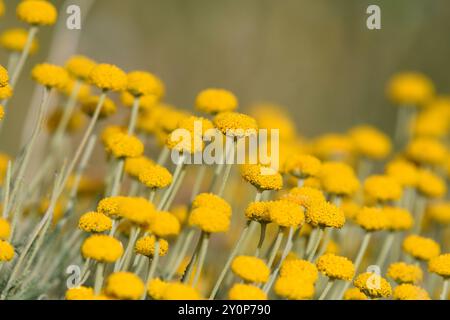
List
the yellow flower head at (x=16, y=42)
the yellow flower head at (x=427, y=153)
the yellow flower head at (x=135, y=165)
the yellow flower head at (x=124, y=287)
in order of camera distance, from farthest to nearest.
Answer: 1. the yellow flower head at (x=427, y=153)
2. the yellow flower head at (x=16, y=42)
3. the yellow flower head at (x=135, y=165)
4. the yellow flower head at (x=124, y=287)

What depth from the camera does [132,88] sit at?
6.09 feet

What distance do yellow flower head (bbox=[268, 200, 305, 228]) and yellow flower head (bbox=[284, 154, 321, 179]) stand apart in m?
0.33

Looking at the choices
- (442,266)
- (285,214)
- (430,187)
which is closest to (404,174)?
(430,187)

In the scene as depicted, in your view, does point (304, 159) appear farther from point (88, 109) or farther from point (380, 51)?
point (380, 51)

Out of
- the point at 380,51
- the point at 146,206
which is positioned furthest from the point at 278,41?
the point at 146,206

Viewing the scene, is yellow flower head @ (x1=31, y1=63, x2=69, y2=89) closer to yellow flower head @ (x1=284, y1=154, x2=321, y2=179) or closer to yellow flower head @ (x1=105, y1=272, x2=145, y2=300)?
yellow flower head @ (x1=284, y1=154, x2=321, y2=179)

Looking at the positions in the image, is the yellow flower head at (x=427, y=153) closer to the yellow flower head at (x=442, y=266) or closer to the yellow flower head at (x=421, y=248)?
the yellow flower head at (x=421, y=248)

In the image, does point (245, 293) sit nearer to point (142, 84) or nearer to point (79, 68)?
point (142, 84)

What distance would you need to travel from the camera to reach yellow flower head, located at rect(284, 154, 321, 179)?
1839mm

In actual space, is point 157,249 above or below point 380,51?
below

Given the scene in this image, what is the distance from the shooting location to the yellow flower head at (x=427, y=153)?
2.55m

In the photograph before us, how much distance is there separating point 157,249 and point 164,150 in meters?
0.73

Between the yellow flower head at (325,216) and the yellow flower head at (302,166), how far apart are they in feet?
0.86

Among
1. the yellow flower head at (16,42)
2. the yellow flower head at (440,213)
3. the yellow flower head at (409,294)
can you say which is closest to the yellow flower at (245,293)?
the yellow flower head at (409,294)
